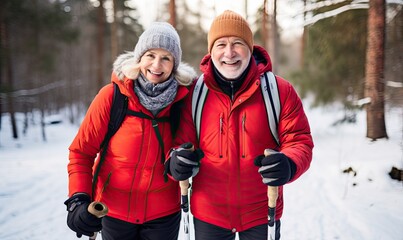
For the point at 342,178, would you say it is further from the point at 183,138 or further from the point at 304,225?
the point at 183,138

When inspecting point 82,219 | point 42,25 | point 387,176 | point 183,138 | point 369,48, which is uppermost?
point 42,25

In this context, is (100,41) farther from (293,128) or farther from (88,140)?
(293,128)

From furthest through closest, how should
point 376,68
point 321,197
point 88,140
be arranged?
point 376,68 → point 321,197 → point 88,140

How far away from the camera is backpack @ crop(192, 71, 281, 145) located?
203cm

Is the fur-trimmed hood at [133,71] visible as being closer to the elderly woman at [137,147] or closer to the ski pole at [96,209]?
the elderly woman at [137,147]

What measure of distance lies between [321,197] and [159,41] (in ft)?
14.3

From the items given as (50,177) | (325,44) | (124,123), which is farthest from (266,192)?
(325,44)

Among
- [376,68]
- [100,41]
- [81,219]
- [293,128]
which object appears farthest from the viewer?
[100,41]

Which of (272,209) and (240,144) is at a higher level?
(240,144)

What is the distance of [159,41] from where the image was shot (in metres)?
2.22

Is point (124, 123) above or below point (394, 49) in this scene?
below

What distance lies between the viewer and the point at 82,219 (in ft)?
6.25

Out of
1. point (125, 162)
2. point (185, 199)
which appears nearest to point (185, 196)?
point (185, 199)

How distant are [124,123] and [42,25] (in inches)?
609
